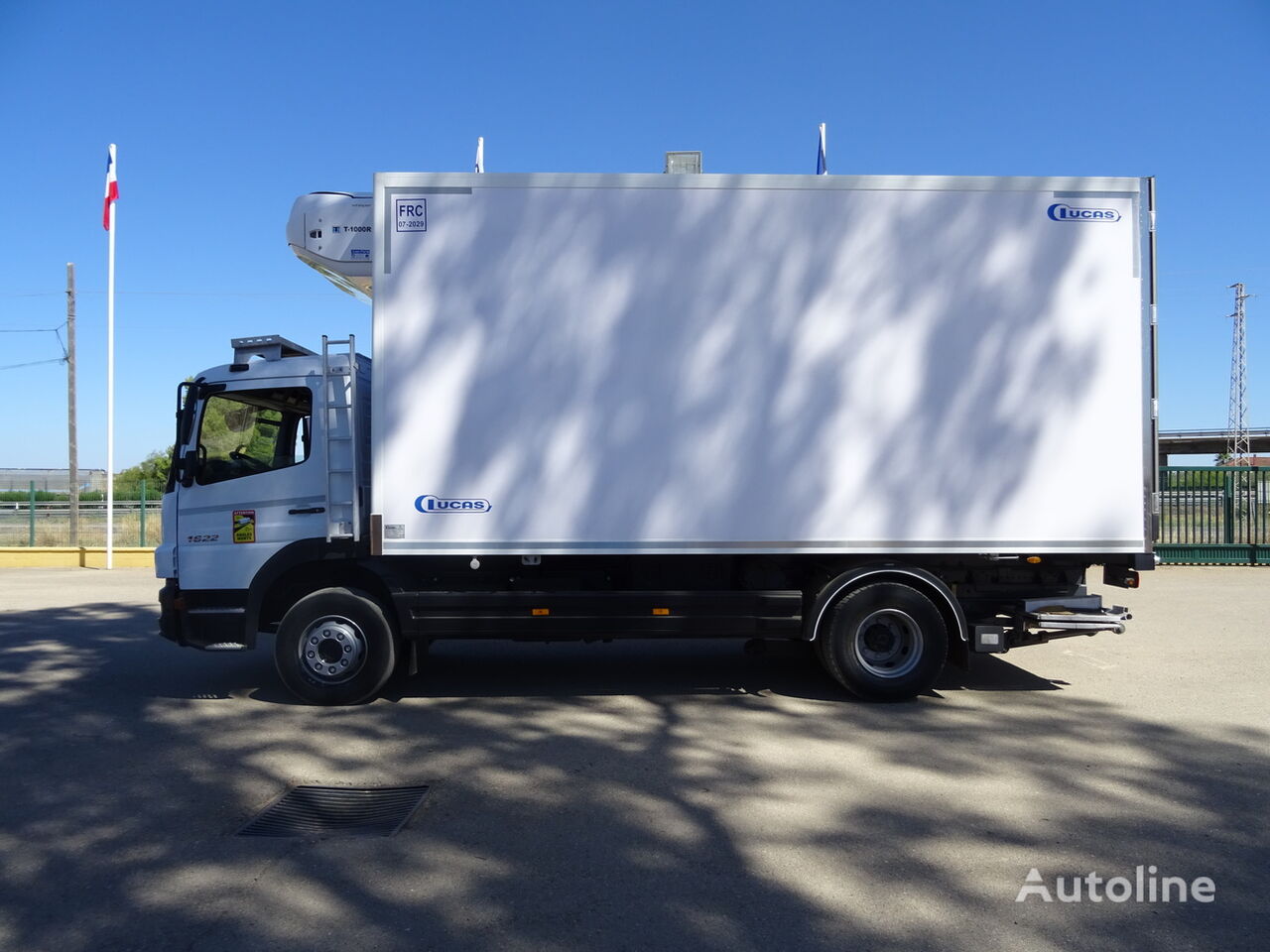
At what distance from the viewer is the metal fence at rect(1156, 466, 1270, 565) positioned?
1684 centimetres

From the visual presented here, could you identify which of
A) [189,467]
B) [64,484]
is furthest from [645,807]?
[64,484]

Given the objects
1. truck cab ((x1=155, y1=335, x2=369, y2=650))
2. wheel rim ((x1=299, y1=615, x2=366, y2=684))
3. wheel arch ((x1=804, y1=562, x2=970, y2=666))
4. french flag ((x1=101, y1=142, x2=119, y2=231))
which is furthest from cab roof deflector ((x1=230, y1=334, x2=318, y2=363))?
french flag ((x1=101, y1=142, x2=119, y2=231))

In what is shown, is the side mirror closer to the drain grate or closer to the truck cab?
the truck cab

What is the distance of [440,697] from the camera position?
23.5ft

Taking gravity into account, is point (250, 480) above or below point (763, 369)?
below

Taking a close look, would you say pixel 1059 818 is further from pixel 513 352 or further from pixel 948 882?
pixel 513 352

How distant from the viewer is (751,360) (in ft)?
21.2

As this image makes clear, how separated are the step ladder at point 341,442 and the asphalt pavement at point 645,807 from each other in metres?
1.45

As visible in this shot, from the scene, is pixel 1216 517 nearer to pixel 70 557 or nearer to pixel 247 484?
pixel 247 484

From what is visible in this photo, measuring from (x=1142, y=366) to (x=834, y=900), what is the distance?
481cm

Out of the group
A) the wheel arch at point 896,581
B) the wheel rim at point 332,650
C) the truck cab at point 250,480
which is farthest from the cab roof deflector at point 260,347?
the wheel arch at point 896,581

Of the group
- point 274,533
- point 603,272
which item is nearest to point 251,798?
point 274,533

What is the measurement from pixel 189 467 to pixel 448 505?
2242mm

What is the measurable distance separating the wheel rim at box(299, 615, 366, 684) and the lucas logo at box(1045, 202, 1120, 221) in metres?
5.99
